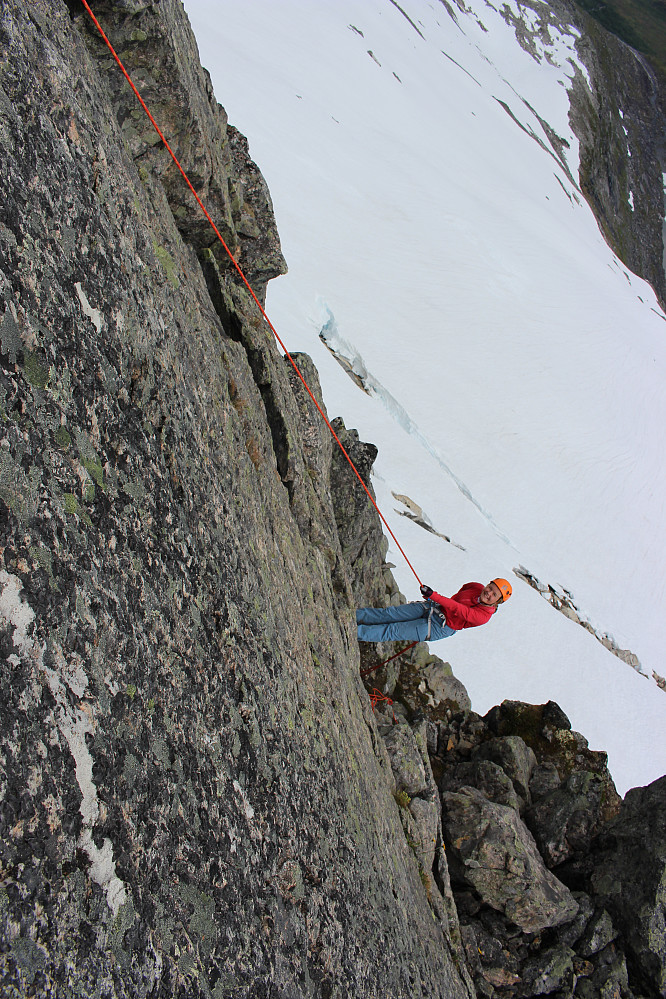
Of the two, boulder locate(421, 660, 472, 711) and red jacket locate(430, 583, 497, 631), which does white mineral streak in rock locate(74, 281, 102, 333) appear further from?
boulder locate(421, 660, 472, 711)

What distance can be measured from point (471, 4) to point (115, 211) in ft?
345

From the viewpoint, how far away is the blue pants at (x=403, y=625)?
866 cm

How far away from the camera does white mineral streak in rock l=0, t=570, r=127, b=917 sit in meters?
2.79

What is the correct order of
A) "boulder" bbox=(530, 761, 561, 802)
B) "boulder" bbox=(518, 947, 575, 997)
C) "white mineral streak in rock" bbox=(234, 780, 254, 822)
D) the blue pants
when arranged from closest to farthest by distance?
"white mineral streak in rock" bbox=(234, 780, 254, 822) → "boulder" bbox=(518, 947, 575, 997) → the blue pants → "boulder" bbox=(530, 761, 561, 802)

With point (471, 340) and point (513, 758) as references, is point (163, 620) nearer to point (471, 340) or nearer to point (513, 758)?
point (513, 758)

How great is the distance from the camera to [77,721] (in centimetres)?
299

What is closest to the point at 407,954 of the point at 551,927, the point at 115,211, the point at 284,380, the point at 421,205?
the point at 551,927

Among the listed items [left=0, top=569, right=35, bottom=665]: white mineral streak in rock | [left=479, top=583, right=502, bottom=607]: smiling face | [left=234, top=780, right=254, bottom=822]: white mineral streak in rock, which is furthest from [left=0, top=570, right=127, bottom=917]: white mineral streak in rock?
[left=479, top=583, right=502, bottom=607]: smiling face

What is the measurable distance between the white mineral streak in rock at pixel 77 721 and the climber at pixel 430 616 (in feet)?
19.3

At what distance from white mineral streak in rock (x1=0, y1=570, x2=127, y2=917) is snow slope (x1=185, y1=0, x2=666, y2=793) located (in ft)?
41.8

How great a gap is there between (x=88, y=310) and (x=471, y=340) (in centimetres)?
3223

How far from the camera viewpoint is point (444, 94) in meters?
60.7

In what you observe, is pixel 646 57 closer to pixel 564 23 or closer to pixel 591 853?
pixel 564 23

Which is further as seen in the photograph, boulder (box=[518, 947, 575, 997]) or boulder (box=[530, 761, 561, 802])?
boulder (box=[530, 761, 561, 802])
